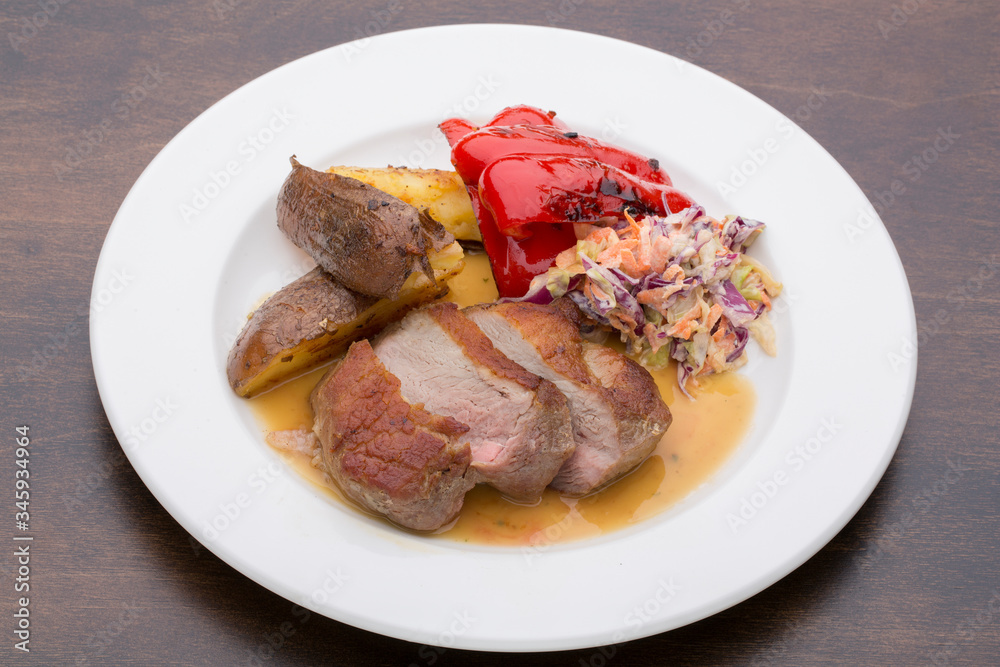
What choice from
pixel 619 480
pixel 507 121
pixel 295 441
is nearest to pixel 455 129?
pixel 507 121

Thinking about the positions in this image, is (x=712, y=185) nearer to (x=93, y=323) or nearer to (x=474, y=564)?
(x=474, y=564)

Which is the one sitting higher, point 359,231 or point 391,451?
point 359,231

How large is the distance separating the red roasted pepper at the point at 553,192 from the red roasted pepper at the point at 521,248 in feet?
0.23

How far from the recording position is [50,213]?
11.9 feet

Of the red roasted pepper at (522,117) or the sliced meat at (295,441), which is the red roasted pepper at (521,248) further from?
the sliced meat at (295,441)

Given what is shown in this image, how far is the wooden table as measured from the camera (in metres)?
2.77

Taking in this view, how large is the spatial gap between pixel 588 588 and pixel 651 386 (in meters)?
0.90

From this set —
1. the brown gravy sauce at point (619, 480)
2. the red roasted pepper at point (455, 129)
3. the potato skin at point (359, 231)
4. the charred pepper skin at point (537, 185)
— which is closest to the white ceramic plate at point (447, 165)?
the brown gravy sauce at point (619, 480)

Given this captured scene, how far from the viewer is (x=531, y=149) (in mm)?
3336

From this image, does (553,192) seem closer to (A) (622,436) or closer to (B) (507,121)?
(B) (507,121)

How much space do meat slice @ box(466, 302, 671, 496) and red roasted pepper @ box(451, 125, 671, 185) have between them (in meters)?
0.67

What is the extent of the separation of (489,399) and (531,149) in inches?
46.2

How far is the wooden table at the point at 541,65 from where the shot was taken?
277 centimetres

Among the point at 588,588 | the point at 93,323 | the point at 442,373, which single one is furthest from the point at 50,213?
the point at 588,588
